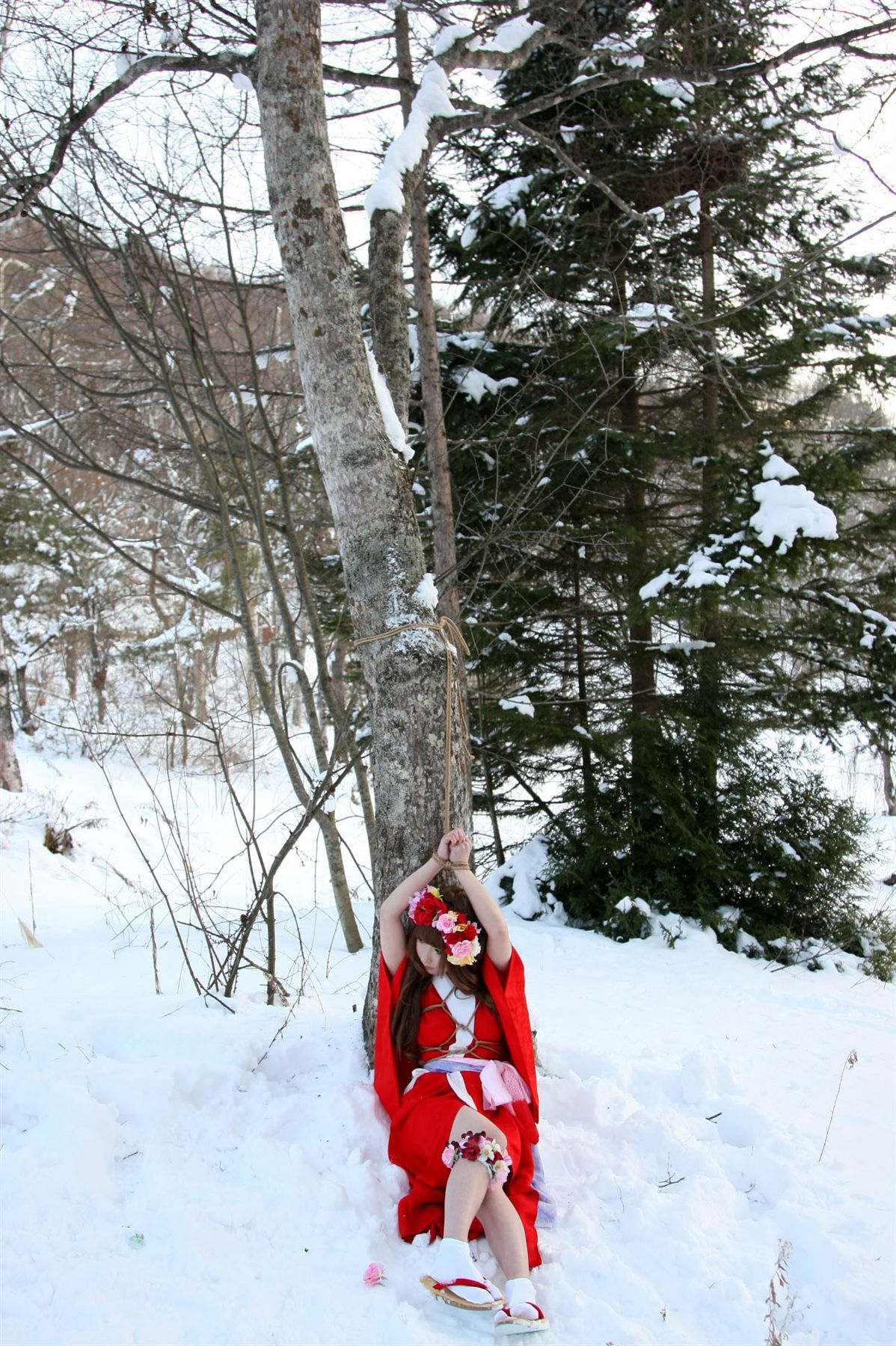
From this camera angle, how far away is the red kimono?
2.44m

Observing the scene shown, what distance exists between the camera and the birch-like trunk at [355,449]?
2.85 m

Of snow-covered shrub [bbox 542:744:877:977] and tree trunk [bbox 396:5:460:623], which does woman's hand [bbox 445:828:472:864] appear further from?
snow-covered shrub [bbox 542:744:877:977]

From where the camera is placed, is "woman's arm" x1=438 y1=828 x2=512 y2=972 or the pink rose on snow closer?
the pink rose on snow

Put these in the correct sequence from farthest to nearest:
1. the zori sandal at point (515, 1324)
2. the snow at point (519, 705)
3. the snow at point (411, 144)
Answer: the snow at point (519, 705) < the snow at point (411, 144) < the zori sandal at point (515, 1324)

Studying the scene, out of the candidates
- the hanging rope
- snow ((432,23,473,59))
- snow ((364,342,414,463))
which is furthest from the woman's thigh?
snow ((432,23,473,59))

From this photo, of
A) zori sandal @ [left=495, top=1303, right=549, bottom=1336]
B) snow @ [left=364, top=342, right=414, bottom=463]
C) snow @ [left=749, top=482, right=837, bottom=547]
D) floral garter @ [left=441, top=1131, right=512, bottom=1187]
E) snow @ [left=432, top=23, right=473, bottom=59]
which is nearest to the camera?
zori sandal @ [left=495, top=1303, right=549, bottom=1336]

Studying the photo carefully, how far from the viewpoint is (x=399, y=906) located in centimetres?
280

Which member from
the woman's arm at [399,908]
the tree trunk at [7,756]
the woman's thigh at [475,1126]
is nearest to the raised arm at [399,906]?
the woman's arm at [399,908]

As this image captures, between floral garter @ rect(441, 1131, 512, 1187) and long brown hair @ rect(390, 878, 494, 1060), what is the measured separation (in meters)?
0.40

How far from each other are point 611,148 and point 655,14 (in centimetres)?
88

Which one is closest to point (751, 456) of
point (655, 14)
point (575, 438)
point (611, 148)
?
point (575, 438)

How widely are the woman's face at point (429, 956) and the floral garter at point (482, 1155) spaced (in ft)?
1.72

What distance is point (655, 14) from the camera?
6047 millimetres

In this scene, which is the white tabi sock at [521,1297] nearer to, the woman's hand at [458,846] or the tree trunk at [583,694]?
the woman's hand at [458,846]
